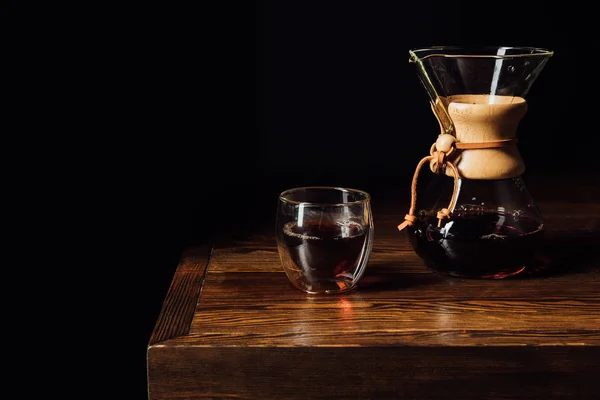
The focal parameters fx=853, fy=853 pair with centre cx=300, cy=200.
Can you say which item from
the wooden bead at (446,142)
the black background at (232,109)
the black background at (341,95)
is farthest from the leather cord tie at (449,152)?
the black background at (341,95)

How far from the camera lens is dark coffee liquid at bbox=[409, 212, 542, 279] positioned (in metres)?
0.99

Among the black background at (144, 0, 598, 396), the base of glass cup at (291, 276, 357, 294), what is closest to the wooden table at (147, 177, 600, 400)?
the base of glass cup at (291, 276, 357, 294)

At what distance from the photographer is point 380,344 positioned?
0.83 meters

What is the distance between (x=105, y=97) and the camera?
1685 millimetres

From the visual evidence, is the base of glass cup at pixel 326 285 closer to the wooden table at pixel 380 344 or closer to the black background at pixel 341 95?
the wooden table at pixel 380 344

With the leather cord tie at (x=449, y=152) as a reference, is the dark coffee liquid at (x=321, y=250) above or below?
below

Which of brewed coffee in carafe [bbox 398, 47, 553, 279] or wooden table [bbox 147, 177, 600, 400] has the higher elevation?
brewed coffee in carafe [bbox 398, 47, 553, 279]

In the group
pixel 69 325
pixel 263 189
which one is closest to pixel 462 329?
pixel 263 189

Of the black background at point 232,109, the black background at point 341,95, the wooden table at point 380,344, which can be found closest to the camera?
the wooden table at point 380,344

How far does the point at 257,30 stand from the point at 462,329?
123 centimetres

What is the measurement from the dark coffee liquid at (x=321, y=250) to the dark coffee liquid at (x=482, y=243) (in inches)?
4.0

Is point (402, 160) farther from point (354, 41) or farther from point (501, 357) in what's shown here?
point (501, 357)

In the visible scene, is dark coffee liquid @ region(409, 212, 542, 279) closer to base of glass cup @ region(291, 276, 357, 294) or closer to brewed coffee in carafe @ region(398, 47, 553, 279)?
brewed coffee in carafe @ region(398, 47, 553, 279)

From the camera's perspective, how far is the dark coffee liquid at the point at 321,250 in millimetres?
951
